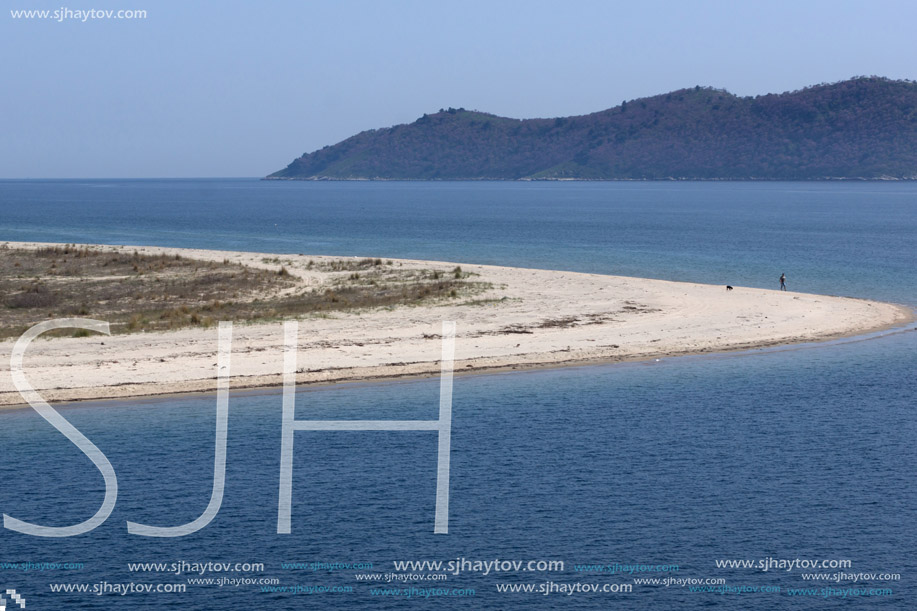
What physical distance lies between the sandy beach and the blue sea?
156cm

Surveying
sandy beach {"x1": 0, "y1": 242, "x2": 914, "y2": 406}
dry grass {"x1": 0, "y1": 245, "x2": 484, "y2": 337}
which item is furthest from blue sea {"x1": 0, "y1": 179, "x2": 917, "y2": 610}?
dry grass {"x1": 0, "y1": 245, "x2": 484, "y2": 337}

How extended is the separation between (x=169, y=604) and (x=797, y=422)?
68.1ft

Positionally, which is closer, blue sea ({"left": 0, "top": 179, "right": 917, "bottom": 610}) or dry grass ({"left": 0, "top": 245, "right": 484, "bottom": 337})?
blue sea ({"left": 0, "top": 179, "right": 917, "bottom": 610})

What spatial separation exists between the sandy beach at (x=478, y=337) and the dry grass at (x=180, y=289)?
2489 millimetres

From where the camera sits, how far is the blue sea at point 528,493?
66.5 feet

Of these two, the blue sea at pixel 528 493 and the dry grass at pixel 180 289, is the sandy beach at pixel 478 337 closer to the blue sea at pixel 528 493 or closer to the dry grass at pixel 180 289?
the blue sea at pixel 528 493

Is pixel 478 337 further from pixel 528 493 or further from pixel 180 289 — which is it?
pixel 180 289

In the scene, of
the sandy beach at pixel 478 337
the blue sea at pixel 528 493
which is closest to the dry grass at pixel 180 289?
the sandy beach at pixel 478 337

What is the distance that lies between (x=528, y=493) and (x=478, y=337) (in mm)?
19810

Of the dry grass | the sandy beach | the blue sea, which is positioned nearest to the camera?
the blue sea

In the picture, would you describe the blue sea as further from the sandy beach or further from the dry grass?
the dry grass

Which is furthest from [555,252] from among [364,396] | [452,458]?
[452,458]

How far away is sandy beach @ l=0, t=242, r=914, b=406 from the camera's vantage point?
3728 cm

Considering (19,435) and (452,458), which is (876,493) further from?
(19,435)
